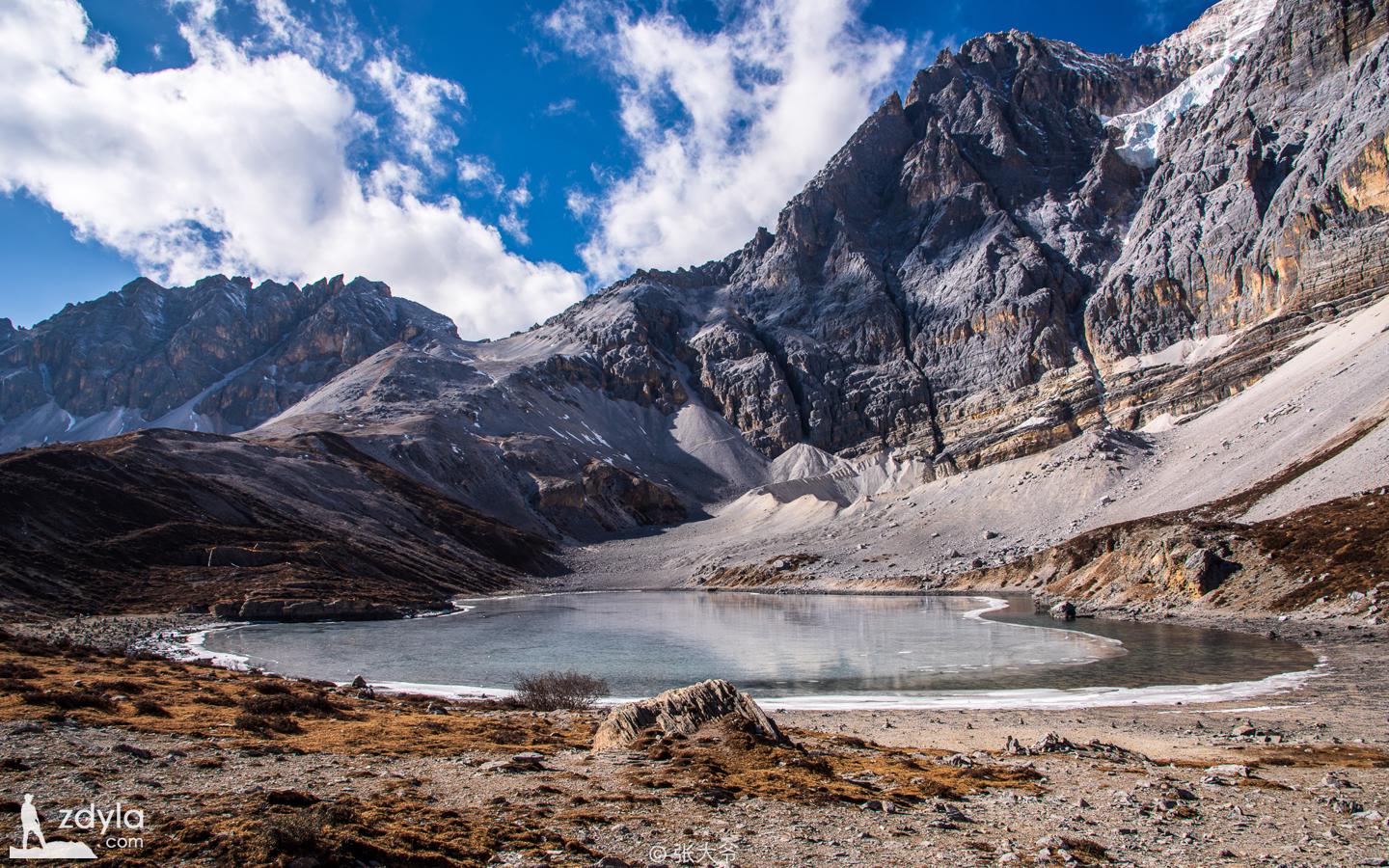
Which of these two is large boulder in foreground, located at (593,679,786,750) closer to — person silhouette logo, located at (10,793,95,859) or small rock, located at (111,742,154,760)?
small rock, located at (111,742,154,760)

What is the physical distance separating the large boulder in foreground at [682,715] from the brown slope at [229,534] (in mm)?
60852

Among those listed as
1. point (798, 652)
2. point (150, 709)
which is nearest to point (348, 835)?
point (150, 709)

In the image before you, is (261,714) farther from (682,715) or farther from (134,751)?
(682,715)

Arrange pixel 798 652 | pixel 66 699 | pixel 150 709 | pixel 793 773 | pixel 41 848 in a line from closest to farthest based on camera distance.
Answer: pixel 41 848, pixel 793 773, pixel 66 699, pixel 150 709, pixel 798 652

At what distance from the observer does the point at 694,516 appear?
188625 mm

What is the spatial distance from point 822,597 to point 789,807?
300 ft

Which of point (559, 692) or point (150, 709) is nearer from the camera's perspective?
point (150, 709)

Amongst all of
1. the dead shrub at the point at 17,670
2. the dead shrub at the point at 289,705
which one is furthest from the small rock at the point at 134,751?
the dead shrub at the point at 17,670

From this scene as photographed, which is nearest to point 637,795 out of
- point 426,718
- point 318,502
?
point 426,718

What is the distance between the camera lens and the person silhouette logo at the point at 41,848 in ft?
24.5

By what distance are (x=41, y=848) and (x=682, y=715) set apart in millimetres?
12325

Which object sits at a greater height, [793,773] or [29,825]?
[29,825]

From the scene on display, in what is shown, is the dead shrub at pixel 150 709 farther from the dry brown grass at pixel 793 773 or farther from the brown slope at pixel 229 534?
the brown slope at pixel 229 534

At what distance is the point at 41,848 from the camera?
763cm
